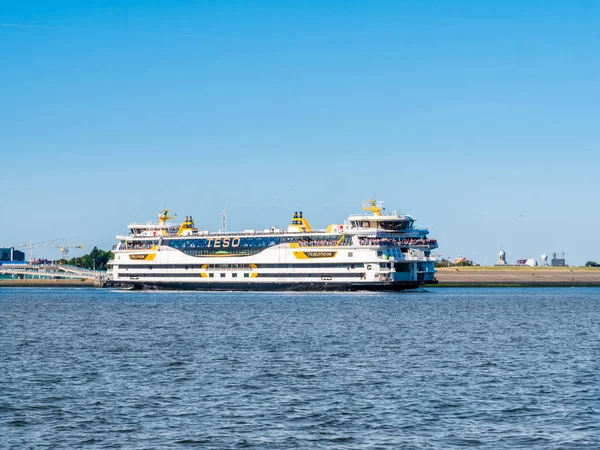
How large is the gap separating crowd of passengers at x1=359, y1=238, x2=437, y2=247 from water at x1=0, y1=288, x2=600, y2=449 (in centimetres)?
4906

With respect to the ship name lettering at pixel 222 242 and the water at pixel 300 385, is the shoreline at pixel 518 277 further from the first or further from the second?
the water at pixel 300 385

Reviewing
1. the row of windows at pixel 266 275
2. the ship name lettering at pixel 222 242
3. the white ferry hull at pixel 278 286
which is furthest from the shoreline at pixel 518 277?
the ship name lettering at pixel 222 242

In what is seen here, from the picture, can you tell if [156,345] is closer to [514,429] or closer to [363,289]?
[514,429]

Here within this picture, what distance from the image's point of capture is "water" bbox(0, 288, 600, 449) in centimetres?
2553

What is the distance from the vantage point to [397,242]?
11506 centimetres

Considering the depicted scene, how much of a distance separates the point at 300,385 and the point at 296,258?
84081 mm

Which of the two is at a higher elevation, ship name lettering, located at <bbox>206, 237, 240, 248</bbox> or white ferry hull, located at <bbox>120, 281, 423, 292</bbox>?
ship name lettering, located at <bbox>206, 237, 240, 248</bbox>

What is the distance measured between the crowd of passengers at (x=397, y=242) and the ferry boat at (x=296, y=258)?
0.13 m

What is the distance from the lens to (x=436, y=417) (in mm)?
27797

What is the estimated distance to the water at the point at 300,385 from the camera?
25531mm

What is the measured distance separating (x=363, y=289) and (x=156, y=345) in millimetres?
67382

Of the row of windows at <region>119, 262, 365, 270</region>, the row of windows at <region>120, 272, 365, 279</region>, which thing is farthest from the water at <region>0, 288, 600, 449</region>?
the row of windows at <region>119, 262, 365, 270</region>

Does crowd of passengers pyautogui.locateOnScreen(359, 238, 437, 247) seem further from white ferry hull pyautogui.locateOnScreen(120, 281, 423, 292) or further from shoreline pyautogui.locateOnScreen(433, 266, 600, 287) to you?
shoreline pyautogui.locateOnScreen(433, 266, 600, 287)

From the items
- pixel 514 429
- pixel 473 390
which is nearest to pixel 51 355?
pixel 473 390
